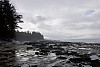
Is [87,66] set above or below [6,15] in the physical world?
below

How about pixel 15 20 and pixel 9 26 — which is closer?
pixel 9 26

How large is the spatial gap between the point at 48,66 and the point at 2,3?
3839cm

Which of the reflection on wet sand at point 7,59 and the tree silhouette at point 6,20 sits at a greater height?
the tree silhouette at point 6,20

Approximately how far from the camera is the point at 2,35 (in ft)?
109

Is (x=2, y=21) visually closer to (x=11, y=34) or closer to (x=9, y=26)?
(x=9, y=26)

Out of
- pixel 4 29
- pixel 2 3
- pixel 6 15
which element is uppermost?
pixel 2 3

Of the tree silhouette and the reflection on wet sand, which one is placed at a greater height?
the tree silhouette

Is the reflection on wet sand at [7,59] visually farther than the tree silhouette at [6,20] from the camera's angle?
No

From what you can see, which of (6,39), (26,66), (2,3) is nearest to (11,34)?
(6,39)

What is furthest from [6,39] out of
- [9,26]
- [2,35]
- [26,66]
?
[26,66]

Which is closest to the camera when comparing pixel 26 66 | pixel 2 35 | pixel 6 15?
pixel 26 66

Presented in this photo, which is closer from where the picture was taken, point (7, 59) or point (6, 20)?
point (7, 59)

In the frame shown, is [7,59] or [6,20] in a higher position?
[6,20]

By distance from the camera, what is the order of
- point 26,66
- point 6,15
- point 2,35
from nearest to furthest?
1. point 26,66
2. point 2,35
3. point 6,15
